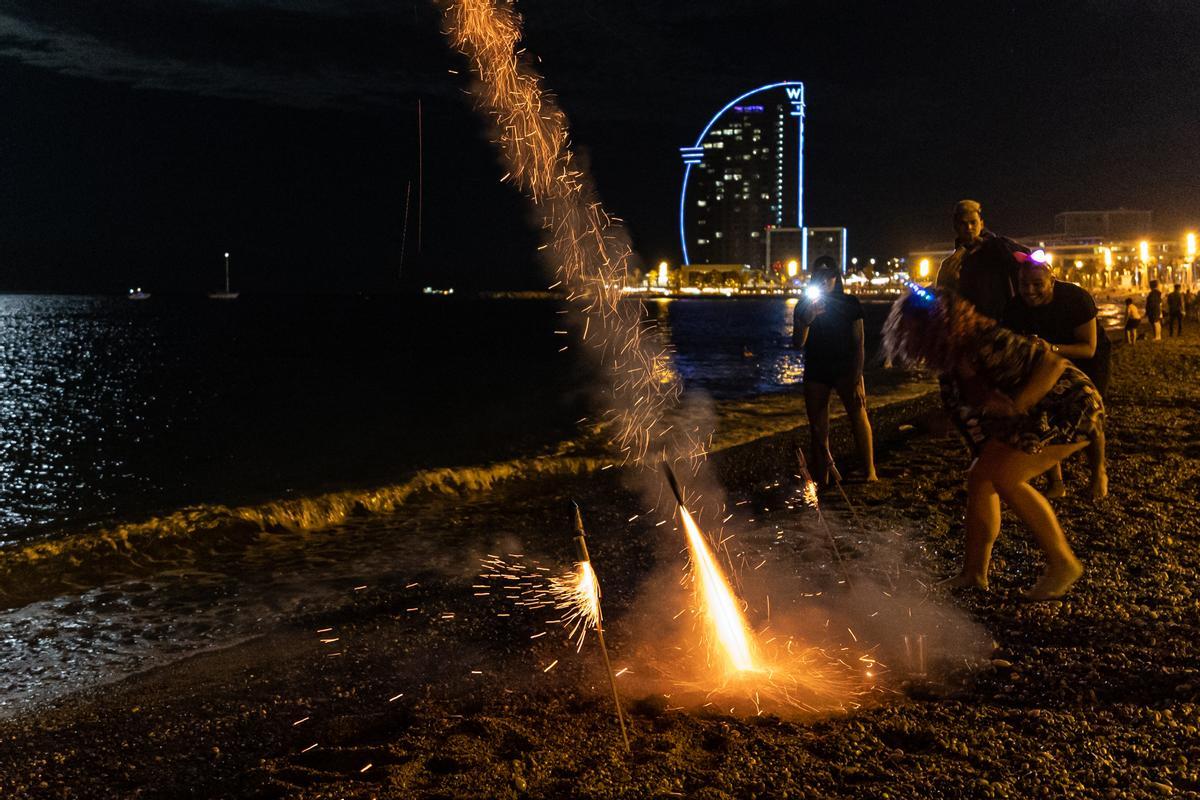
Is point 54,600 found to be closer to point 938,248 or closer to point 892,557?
point 892,557

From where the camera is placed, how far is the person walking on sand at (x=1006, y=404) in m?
4.74

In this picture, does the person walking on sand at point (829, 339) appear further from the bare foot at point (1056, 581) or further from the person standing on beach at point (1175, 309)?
the person standing on beach at point (1175, 309)

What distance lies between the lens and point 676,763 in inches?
137

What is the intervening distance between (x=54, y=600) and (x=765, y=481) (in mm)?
6732

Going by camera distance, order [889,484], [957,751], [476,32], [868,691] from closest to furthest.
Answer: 1. [957,751]
2. [868,691]
3. [476,32]
4. [889,484]

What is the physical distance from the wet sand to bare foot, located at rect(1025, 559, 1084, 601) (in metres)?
0.07

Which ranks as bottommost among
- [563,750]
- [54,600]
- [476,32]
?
[54,600]

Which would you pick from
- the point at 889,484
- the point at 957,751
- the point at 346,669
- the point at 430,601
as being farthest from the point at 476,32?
the point at 957,751

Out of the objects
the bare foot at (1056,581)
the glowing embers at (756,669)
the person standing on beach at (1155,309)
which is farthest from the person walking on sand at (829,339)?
the person standing on beach at (1155,309)

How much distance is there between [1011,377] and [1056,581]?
1170 millimetres

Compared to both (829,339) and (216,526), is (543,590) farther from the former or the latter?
(216,526)

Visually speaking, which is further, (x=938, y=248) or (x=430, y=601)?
(x=938, y=248)

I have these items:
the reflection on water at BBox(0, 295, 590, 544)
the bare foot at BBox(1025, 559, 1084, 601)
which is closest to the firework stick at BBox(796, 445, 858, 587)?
the bare foot at BBox(1025, 559, 1084, 601)

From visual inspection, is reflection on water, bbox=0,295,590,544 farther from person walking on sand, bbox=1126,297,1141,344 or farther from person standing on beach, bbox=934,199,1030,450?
person walking on sand, bbox=1126,297,1141,344
